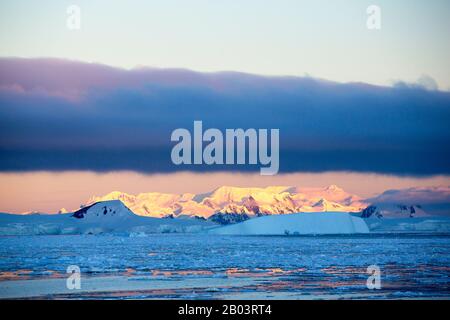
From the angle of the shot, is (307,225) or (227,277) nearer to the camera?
(227,277)

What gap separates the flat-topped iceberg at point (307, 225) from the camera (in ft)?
214

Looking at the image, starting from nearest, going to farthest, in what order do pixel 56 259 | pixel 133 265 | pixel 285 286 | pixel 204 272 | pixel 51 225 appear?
pixel 285 286
pixel 204 272
pixel 133 265
pixel 56 259
pixel 51 225

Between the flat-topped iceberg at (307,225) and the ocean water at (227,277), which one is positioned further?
the flat-topped iceberg at (307,225)

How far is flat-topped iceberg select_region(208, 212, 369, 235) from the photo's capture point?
65188mm

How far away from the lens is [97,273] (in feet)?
79.1

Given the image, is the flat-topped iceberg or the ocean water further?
the flat-topped iceberg

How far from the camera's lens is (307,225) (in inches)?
2589
